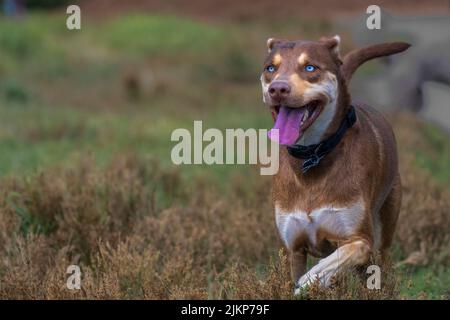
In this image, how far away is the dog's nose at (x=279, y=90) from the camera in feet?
18.6

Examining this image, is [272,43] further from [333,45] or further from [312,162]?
[312,162]

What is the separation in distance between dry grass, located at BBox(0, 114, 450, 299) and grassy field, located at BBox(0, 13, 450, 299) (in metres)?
0.01

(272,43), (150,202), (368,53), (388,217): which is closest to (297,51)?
(272,43)

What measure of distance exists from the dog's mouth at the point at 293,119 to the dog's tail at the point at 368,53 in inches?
28.5

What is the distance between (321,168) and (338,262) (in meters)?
0.54

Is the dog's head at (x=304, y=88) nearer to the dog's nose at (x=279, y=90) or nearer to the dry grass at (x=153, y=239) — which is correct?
the dog's nose at (x=279, y=90)

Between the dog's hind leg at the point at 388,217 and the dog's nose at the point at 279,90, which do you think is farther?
the dog's hind leg at the point at 388,217

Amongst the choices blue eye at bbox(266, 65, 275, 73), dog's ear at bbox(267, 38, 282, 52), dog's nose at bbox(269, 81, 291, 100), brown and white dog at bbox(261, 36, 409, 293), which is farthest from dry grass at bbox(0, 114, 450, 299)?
dog's ear at bbox(267, 38, 282, 52)

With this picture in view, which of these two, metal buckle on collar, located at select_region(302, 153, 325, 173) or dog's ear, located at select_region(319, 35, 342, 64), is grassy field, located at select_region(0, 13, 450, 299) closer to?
metal buckle on collar, located at select_region(302, 153, 325, 173)

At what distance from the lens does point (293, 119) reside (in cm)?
580

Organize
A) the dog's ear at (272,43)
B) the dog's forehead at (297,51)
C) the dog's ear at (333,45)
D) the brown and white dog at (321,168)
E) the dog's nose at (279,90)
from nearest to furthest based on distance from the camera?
the dog's nose at (279,90), the brown and white dog at (321,168), the dog's forehead at (297,51), the dog's ear at (333,45), the dog's ear at (272,43)

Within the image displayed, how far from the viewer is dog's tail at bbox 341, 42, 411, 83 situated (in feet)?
21.4

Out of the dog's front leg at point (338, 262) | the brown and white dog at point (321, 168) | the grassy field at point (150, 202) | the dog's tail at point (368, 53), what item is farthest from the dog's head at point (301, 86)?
the grassy field at point (150, 202)

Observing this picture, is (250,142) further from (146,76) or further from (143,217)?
(146,76)
